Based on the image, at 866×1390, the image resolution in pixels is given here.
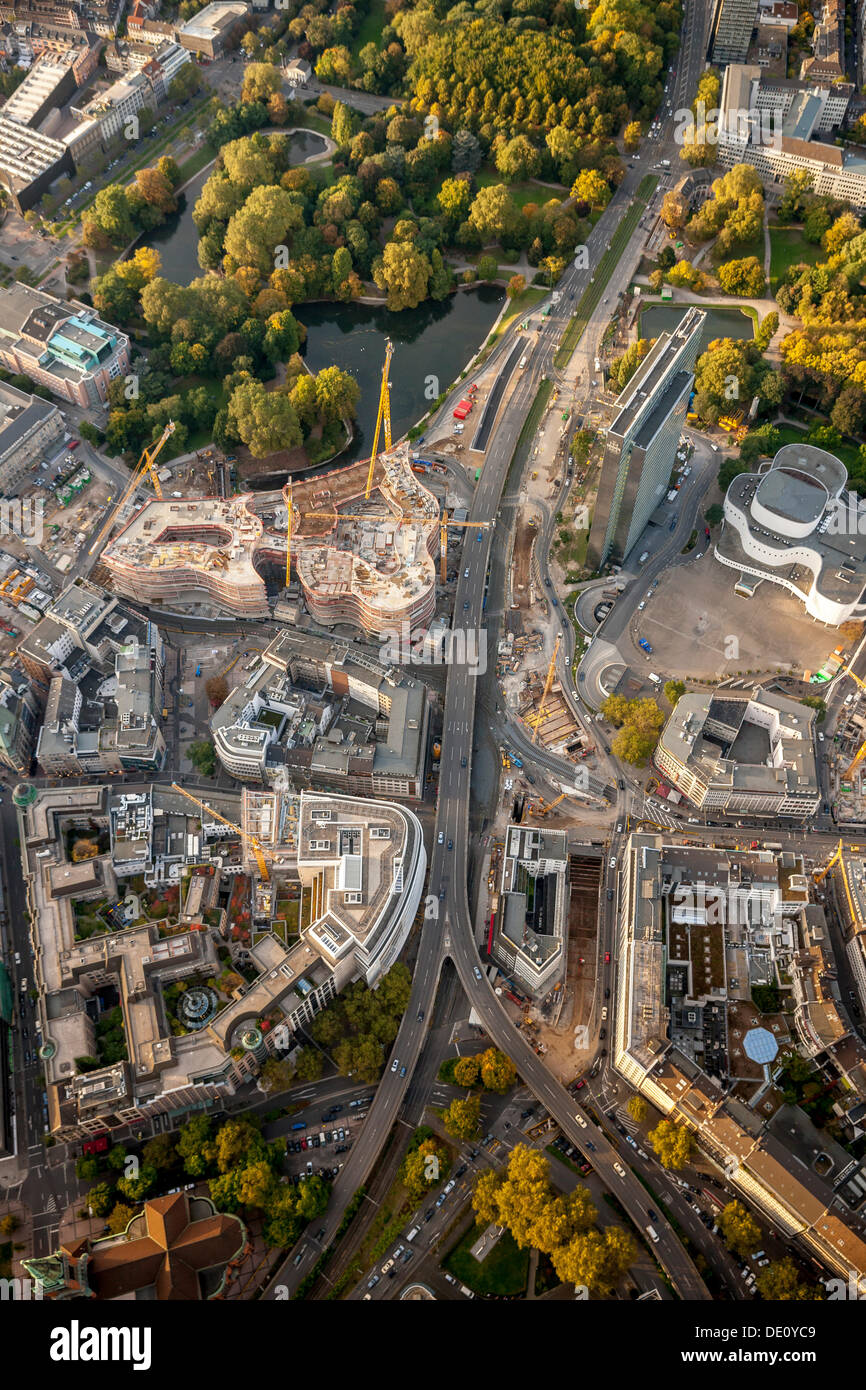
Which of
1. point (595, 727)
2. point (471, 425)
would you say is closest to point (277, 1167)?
point (595, 727)

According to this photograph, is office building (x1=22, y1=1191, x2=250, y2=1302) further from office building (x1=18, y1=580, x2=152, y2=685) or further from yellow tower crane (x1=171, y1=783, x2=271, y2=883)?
office building (x1=18, y1=580, x2=152, y2=685)

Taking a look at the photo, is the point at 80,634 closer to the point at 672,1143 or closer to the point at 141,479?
the point at 141,479

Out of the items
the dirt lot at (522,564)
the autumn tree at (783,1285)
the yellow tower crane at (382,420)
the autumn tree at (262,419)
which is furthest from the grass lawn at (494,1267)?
the autumn tree at (262,419)

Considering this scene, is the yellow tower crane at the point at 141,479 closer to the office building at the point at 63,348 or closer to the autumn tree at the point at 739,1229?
the office building at the point at 63,348

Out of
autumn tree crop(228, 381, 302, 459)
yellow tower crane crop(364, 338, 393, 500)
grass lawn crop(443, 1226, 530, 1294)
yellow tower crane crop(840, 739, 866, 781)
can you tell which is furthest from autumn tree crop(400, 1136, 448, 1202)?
autumn tree crop(228, 381, 302, 459)

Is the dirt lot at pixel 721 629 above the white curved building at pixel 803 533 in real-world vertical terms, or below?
below

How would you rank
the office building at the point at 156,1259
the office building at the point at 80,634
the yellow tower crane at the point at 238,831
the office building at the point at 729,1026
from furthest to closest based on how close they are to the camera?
the office building at the point at 80,634 → the yellow tower crane at the point at 238,831 → the office building at the point at 729,1026 → the office building at the point at 156,1259
